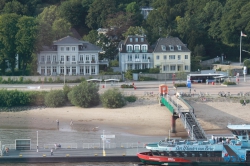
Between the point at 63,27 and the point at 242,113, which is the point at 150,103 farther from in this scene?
the point at 63,27

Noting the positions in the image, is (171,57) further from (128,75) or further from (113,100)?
(113,100)

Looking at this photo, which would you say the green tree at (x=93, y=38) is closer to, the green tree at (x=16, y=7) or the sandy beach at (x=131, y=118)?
the green tree at (x=16, y=7)

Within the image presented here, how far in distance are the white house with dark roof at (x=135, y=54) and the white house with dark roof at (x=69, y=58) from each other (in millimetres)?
3043

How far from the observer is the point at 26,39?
264 feet

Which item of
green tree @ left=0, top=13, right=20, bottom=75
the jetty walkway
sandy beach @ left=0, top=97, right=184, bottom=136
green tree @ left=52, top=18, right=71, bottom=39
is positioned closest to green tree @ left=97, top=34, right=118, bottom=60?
green tree @ left=52, top=18, right=71, bottom=39

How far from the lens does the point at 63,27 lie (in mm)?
92312

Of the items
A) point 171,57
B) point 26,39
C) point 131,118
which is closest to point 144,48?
point 171,57

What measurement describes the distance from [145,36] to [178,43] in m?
4.34

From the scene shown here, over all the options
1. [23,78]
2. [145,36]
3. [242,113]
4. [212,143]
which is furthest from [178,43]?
[212,143]

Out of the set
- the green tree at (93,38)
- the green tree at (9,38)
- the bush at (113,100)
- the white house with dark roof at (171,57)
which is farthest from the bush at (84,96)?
the green tree at (93,38)

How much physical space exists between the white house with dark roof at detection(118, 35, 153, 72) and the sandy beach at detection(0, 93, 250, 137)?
65.3ft

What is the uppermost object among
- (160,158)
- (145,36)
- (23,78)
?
(145,36)

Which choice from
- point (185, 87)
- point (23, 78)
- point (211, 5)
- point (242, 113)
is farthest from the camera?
point (211, 5)

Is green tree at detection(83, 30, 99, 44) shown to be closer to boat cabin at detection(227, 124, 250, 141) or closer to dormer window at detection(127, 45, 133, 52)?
dormer window at detection(127, 45, 133, 52)
